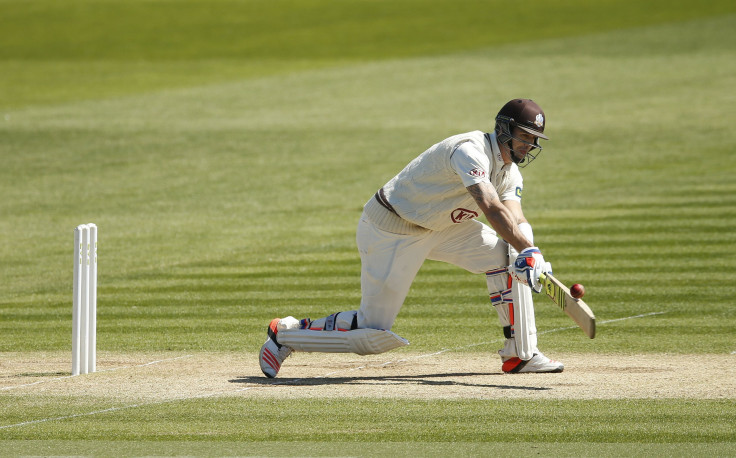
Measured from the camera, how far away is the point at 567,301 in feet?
24.6

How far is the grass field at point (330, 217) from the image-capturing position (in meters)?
6.90

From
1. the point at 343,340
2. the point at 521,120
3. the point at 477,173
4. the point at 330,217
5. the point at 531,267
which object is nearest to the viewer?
the point at 531,267

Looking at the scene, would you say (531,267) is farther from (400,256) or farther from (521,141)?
(400,256)

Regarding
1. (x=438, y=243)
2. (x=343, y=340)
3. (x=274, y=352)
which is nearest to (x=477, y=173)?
(x=438, y=243)

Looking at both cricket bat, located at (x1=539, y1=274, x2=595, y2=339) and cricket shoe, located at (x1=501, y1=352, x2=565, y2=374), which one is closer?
cricket bat, located at (x1=539, y1=274, x2=595, y2=339)

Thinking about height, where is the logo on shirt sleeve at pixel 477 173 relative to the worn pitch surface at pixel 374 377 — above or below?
above

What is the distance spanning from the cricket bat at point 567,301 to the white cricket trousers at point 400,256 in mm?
877

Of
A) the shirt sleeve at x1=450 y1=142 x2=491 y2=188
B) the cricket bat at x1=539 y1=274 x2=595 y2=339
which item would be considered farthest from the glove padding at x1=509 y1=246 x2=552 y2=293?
the shirt sleeve at x1=450 y1=142 x2=491 y2=188

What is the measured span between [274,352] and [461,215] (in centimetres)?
168

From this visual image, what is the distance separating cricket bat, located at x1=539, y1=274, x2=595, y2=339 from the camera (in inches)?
291

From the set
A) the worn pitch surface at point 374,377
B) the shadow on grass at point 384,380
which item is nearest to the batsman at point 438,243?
the shadow on grass at point 384,380

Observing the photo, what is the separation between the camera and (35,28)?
4856 centimetres

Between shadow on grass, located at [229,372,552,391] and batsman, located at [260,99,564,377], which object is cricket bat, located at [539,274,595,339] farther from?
shadow on grass, located at [229,372,552,391]

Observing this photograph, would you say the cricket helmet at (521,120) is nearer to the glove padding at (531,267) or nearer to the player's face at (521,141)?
the player's face at (521,141)
